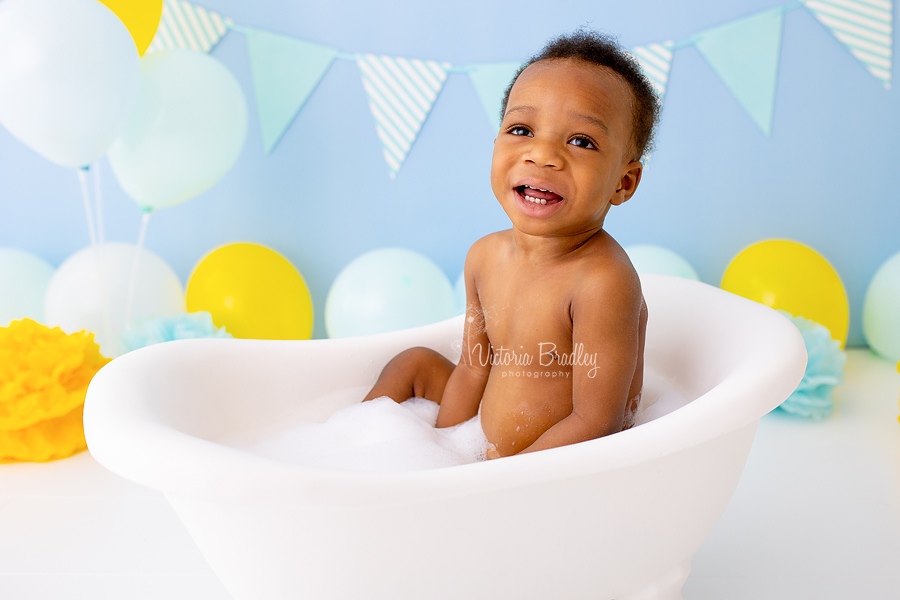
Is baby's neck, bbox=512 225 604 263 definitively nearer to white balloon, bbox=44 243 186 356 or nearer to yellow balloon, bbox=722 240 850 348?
yellow balloon, bbox=722 240 850 348

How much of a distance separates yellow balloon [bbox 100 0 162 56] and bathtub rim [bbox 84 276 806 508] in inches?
50.0

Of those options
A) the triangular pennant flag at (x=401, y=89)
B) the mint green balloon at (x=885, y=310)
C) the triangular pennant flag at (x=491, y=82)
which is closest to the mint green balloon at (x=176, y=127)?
the triangular pennant flag at (x=401, y=89)

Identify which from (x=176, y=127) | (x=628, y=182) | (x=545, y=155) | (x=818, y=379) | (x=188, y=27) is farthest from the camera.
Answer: (x=188, y=27)

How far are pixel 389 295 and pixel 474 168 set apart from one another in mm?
559

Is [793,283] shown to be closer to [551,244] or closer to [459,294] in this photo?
[459,294]

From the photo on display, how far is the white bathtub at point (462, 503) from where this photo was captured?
0.67 meters

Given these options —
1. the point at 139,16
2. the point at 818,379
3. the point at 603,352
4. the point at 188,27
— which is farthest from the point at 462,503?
the point at 188,27

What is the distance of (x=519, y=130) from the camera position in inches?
39.8

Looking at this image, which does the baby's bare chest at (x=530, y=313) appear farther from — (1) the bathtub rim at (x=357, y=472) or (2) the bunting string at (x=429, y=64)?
(2) the bunting string at (x=429, y=64)

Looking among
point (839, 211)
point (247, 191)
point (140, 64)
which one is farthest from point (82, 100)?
point (839, 211)

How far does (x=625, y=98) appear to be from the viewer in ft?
3.27

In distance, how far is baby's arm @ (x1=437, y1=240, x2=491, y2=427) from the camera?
3.96 feet

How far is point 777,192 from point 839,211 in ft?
0.63

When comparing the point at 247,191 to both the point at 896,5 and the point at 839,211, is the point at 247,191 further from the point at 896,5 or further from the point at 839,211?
the point at 896,5
